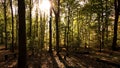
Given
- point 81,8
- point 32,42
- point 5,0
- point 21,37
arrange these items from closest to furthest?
point 21,37
point 32,42
point 5,0
point 81,8

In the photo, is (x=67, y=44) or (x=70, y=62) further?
(x=67, y=44)

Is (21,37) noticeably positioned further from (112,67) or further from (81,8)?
(81,8)

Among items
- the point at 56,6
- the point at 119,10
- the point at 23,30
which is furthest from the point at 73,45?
the point at 23,30

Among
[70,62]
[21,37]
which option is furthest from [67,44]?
[21,37]

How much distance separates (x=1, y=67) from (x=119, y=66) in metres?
9.38

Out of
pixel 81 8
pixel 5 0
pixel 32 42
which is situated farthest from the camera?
pixel 81 8

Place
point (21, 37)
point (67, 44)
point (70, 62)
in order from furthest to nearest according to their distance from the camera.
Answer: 1. point (67, 44)
2. point (70, 62)
3. point (21, 37)

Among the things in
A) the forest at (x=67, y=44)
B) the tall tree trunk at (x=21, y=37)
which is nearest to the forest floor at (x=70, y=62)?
the forest at (x=67, y=44)

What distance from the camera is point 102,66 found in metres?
12.9

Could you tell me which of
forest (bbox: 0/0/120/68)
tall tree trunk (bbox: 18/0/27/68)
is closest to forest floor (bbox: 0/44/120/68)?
forest (bbox: 0/0/120/68)

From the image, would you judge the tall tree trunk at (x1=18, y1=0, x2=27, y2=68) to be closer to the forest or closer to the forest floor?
the forest

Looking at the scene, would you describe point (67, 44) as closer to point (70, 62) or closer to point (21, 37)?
point (70, 62)

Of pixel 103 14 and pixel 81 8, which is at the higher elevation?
pixel 81 8

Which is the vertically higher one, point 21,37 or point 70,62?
point 21,37
